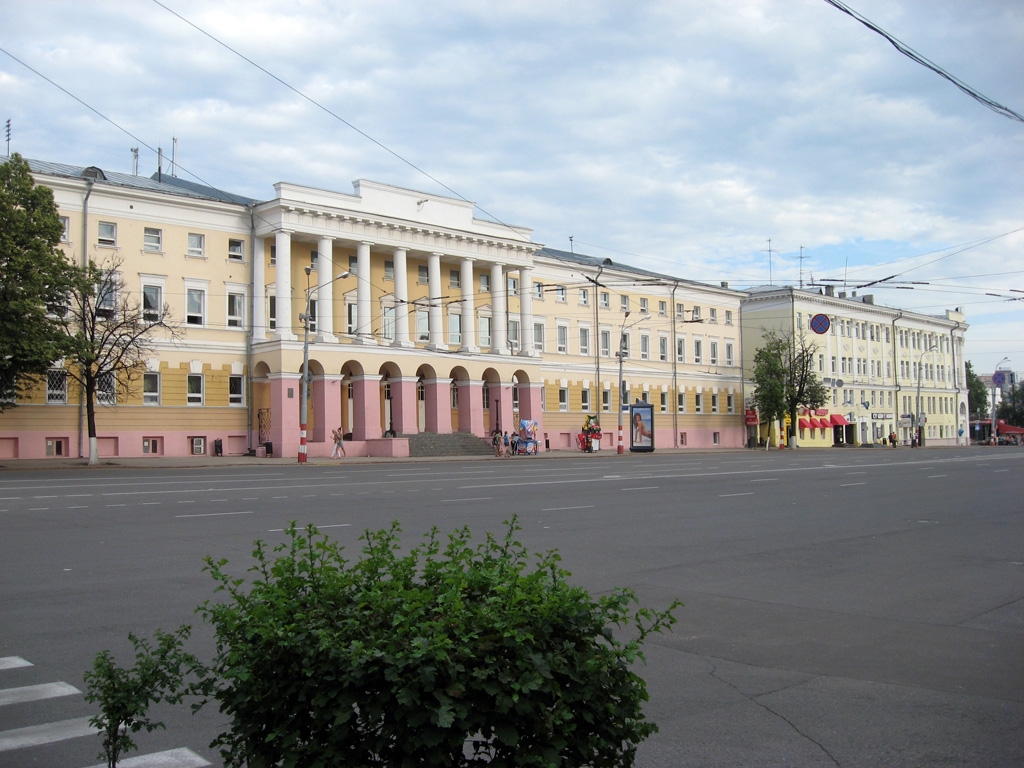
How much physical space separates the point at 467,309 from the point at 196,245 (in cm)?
1638

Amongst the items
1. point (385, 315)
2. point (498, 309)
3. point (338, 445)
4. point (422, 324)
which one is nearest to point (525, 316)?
point (498, 309)

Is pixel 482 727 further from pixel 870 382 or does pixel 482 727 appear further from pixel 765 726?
pixel 870 382

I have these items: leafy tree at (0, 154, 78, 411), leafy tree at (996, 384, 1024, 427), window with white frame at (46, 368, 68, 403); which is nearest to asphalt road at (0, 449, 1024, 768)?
leafy tree at (0, 154, 78, 411)

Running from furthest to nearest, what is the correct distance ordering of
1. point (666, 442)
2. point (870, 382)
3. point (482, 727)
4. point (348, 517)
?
point (870, 382) < point (666, 442) < point (348, 517) < point (482, 727)

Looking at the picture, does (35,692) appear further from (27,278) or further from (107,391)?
(107,391)

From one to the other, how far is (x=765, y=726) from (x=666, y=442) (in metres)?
69.5

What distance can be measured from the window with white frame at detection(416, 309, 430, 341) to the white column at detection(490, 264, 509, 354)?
436cm

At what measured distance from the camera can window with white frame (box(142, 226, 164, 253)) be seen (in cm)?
4659

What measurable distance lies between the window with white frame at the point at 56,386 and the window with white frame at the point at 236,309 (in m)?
9.17

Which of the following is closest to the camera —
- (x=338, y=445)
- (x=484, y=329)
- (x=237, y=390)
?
(x=338, y=445)

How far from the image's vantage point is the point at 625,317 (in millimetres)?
68125

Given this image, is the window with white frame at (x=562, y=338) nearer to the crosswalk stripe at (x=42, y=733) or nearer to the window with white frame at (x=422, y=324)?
the window with white frame at (x=422, y=324)

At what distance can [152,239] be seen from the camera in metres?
47.0

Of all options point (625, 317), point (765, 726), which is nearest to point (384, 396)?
point (625, 317)
